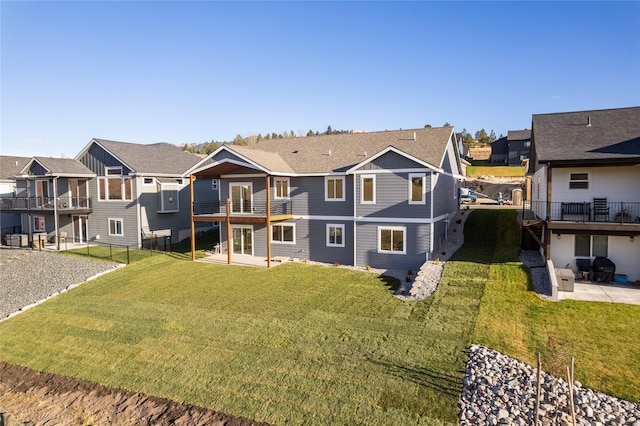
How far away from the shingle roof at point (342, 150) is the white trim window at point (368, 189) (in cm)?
169

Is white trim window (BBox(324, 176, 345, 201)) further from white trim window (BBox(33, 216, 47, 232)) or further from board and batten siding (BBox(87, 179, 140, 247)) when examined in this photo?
white trim window (BBox(33, 216, 47, 232))

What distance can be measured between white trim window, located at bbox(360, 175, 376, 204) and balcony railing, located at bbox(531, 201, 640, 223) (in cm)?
788

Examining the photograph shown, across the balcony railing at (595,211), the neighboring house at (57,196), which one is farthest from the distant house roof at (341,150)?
Result: the neighboring house at (57,196)

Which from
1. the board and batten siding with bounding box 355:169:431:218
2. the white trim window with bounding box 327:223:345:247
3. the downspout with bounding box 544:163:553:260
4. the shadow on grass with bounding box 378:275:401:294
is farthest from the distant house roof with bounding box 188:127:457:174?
the shadow on grass with bounding box 378:275:401:294

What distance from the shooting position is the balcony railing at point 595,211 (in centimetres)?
1664

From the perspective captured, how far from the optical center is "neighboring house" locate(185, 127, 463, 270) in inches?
791

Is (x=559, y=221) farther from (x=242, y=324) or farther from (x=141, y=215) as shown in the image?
(x=141, y=215)

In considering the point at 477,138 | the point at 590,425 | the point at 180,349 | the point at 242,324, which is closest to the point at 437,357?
the point at 590,425

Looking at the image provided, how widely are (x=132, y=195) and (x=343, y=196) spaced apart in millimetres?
14889

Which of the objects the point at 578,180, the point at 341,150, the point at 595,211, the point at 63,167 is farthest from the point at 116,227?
the point at 595,211

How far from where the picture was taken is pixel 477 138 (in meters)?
96.4

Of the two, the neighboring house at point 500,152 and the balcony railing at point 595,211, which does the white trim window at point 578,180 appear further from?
the neighboring house at point 500,152

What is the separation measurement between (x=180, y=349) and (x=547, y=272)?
14.0m

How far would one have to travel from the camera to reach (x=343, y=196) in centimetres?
2212
